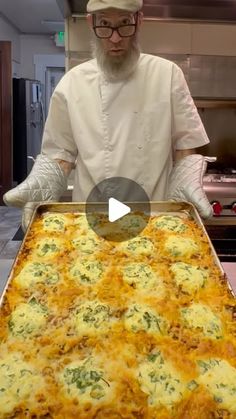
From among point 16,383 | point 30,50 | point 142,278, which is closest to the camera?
point 16,383

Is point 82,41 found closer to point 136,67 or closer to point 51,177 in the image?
point 136,67

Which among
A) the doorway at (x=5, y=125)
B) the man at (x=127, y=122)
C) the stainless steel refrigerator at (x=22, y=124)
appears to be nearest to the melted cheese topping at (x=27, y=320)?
the man at (x=127, y=122)

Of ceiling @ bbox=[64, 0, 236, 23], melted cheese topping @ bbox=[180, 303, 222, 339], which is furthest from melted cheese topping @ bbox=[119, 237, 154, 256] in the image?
ceiling @ bbox=[64, 0, 236, 23]

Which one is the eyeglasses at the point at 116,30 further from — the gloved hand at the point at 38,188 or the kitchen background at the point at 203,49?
the kitchen background at the point at 203,49

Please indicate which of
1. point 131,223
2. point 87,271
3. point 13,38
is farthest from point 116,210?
point 13,38

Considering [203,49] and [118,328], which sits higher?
[203,49]

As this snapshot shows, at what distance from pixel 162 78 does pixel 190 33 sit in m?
1.49

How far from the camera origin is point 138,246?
1126 mm

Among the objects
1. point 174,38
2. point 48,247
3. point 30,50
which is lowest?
point 48,247

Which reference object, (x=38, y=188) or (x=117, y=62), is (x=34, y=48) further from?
(x=38, y=188)

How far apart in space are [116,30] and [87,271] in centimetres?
89

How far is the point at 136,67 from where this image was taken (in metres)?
1.80

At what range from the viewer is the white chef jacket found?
1.77m

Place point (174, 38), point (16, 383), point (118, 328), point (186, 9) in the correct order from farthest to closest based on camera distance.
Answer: point (174, 38)
point (186, 9)
point (118, 328)
point (16, 383)
